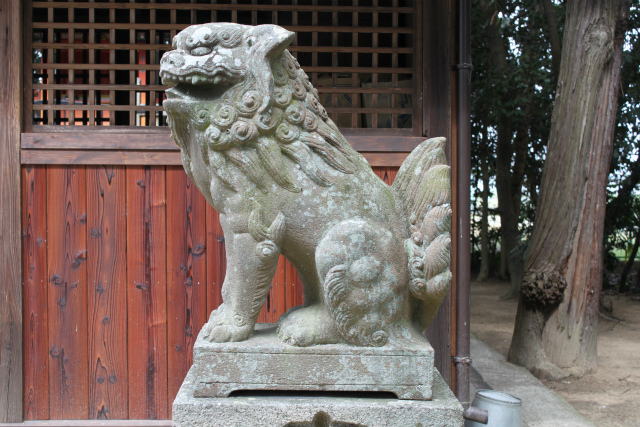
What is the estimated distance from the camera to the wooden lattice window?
12.0 feet

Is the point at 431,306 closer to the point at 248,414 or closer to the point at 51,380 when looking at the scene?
the point at 248,414

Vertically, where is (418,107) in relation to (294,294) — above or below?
above

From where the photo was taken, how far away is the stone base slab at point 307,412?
206cm

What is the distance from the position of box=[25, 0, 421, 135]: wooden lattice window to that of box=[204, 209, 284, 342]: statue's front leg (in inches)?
70.5

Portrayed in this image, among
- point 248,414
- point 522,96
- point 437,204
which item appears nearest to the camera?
point 248,414

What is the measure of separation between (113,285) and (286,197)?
1.89 metres

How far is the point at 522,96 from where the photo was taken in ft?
25.1

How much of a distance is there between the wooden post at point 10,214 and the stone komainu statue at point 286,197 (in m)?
1.75

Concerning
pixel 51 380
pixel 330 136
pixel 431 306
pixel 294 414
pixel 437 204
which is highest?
pixel 330 136

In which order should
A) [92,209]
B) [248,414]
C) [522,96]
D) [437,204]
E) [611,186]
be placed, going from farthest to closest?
[611,186] → [522,96] → [92,209] → [437,204] → [248,414]

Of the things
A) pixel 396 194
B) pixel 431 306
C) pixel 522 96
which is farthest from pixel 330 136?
pixel 522 96

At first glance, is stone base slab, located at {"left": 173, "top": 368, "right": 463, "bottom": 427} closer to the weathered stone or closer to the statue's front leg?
the weathered stone

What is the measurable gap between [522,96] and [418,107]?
14.4 ft

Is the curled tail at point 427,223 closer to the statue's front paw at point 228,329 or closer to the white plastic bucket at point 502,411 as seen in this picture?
the statue's front paw at point 228,329
